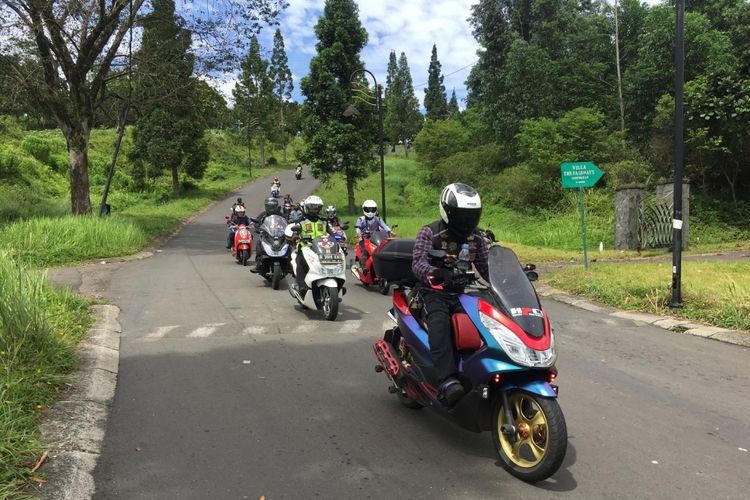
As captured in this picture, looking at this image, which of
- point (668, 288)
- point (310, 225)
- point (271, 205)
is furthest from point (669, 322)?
point (271, 205)

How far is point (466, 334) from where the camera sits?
11.7ft

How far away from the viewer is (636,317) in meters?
8.00

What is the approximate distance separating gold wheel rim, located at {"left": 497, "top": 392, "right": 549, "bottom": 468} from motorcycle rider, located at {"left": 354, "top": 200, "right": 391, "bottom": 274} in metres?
7.52

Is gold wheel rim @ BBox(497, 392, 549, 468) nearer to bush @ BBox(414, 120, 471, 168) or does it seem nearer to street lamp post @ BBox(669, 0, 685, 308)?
street lamp post @ BBox(669, 0, 685, 308)

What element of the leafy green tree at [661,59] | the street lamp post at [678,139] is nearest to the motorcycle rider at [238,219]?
the street lamp post at [678,139]

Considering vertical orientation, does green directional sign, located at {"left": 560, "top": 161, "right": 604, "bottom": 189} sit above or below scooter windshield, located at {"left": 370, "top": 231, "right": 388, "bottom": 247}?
above

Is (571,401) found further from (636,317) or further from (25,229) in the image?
(25,229)

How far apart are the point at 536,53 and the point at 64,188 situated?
30.1m

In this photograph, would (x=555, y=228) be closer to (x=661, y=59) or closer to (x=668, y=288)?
(x=661, y=59)

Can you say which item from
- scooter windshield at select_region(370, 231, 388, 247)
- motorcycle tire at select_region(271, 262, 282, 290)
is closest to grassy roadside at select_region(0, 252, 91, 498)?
motorcycle tire at select_region(271, 262, 282, 290)

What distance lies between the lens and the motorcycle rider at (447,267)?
3.65m

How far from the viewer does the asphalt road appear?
10.8 feet

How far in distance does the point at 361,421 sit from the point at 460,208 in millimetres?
1878

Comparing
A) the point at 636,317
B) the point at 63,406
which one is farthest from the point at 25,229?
the point at 636,317
